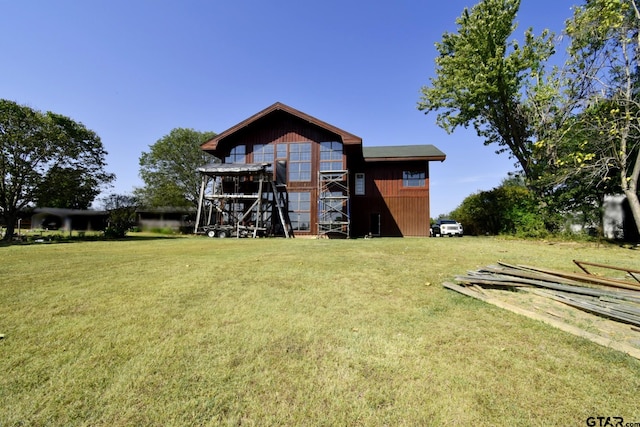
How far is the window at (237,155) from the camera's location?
21.0 metres

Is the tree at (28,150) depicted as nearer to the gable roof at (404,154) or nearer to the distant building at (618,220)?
the gable roof at (404,154)

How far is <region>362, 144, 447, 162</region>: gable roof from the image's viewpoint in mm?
20344

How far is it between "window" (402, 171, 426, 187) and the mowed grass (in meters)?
17.7

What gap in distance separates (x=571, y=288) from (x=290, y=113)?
1860 centimetres

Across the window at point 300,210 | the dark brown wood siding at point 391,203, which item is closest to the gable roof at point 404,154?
the dark brown wood siding at point 391,203

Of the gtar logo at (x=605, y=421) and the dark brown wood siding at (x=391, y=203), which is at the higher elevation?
the dark brown wood siding at (x=391, y=203)

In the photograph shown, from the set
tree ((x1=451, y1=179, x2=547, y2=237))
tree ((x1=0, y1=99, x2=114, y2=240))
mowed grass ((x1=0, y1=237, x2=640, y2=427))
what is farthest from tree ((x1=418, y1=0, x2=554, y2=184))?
tree ((x1=0, y1=99, x2=114, y2=240))

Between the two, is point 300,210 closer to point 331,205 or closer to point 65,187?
point 331,205

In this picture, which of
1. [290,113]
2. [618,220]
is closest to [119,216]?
[290,113]

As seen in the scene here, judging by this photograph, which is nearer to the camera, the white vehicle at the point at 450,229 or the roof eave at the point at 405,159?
the roof eave at the point at 405,159

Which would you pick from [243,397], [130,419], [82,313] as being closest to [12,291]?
[82,313]

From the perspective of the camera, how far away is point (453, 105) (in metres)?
19.4

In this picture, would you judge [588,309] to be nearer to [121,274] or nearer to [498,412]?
[498,412]

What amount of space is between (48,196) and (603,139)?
30.3m
